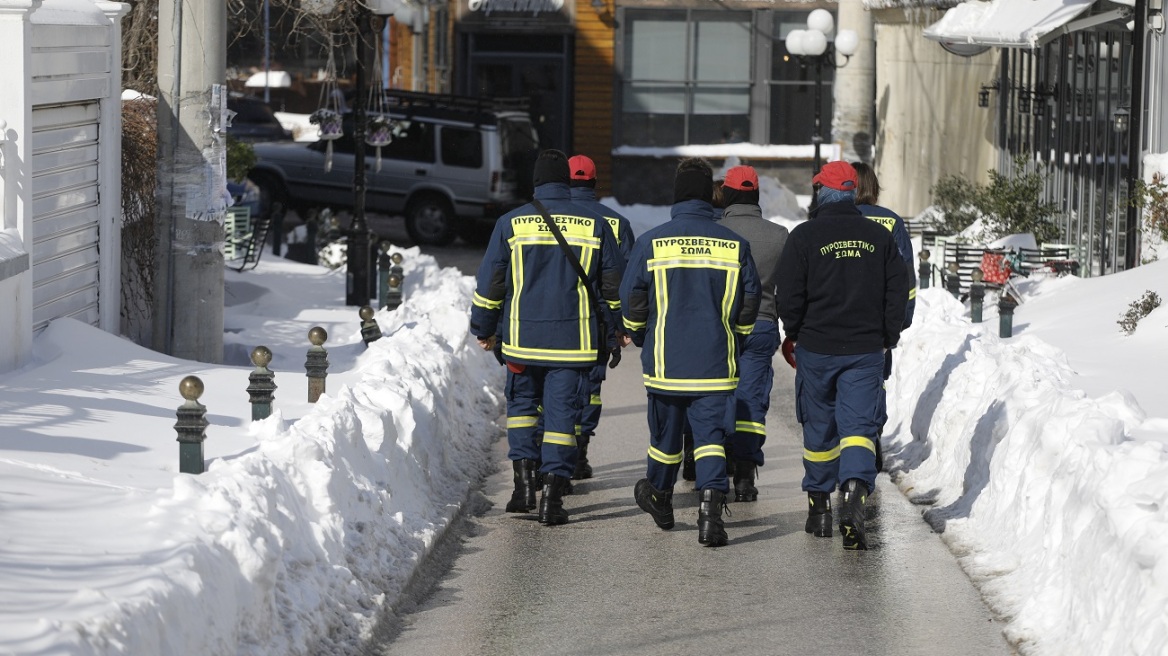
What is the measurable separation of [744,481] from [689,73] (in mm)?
24437

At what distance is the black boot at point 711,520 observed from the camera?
859 centimetres

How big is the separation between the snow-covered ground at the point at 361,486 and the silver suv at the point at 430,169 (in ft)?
43.0

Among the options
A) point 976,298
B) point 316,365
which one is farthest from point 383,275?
point 316,365

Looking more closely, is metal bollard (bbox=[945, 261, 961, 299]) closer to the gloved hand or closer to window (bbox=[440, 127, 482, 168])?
the gloved hand

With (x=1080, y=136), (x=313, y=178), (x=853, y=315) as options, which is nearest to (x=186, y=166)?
(x=853, y=315)

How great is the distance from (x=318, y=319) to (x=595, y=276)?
710cm

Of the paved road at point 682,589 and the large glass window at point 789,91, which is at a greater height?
the large glass window at point 789,91

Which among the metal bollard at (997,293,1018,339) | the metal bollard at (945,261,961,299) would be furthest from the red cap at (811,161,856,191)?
the metal bollard at (945,261,961,299)

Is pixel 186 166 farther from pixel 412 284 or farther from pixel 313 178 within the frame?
pixel 313 178

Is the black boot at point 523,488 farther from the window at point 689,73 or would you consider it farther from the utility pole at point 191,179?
the window at point 689,73

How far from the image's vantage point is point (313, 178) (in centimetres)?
2725

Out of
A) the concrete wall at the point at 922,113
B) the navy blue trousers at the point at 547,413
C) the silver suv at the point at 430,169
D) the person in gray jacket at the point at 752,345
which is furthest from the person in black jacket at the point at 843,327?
the concrete wall at the point at 922,113

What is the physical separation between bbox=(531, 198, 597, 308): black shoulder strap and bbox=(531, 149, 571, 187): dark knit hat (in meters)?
0.18

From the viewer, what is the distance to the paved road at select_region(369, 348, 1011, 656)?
6.95 m
